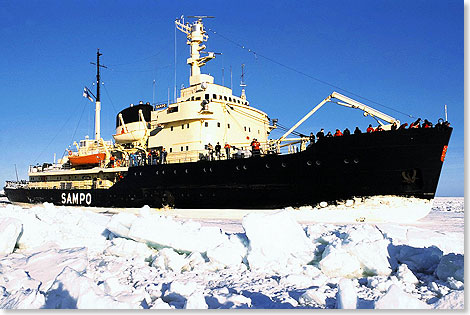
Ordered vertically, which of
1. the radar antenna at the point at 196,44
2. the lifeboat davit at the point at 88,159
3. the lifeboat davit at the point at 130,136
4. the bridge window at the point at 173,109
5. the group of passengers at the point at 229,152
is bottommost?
the group of passengers at the point at 229,152

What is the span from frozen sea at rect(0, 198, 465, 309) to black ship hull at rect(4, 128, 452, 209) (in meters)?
5.55

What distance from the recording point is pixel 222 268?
213 inches

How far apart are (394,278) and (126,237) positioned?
16.2 feet

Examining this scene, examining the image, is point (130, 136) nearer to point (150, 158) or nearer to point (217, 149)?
point (150, 158)

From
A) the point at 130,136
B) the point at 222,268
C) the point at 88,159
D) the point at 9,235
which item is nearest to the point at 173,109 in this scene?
the point at 130,136

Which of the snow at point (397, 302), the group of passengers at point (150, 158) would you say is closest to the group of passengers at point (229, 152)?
the group of passengers at point (150, 158)

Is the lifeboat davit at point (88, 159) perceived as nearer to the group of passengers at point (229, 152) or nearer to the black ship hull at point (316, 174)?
the black ship hull at point (316, 174)

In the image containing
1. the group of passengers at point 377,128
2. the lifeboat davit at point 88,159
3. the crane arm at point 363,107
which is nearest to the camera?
the group of passengers at point 377,128

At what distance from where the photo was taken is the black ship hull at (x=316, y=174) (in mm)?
12516

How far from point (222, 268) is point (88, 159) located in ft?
66.8

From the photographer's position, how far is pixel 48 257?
5.69 m

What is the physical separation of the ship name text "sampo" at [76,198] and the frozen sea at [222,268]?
1464 cm

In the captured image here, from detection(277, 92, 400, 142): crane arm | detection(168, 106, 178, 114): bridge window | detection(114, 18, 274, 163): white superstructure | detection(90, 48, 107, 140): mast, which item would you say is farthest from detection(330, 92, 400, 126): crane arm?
detection(90, 48, 107, 140): mast

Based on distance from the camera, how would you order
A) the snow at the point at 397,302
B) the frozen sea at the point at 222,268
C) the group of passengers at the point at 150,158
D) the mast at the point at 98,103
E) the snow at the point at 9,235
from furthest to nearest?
the mast at the point at 98,103, the group of passengers at the point at 150,158, the snow at the point at 9,235, the frozen sea at the point at 222,268, the snow at the point at 397,302
